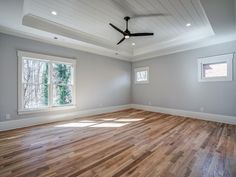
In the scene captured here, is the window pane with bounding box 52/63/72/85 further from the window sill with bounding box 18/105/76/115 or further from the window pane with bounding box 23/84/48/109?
the window sill with bounding box 18/105/76/115

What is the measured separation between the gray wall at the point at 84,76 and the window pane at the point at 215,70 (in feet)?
11.3

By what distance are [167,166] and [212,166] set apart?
0.65 metres

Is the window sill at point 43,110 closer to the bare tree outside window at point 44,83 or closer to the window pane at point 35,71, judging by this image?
the bare tree outside window at point 44,83

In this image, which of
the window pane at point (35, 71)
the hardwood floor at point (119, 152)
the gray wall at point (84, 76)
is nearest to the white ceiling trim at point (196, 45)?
the gray wall at point (84, 76)

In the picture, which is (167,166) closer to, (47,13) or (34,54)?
(47,13)

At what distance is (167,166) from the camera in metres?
1.86

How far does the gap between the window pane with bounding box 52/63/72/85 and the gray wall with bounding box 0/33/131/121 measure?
321 millimetres

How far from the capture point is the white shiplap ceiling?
2734 mm

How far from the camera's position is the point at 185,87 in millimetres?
4918

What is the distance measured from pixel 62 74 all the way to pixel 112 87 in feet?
7.56

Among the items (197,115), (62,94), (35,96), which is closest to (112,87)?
(62,94)

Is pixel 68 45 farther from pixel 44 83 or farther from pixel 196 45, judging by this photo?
pixel 196 45

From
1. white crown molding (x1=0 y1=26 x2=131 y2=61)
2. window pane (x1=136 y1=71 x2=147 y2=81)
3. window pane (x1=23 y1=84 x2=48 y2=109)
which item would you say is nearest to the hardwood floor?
window pane (x1=23 y1=84 x2=48 y2=109)

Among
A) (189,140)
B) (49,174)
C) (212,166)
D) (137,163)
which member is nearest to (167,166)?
(137,163)
